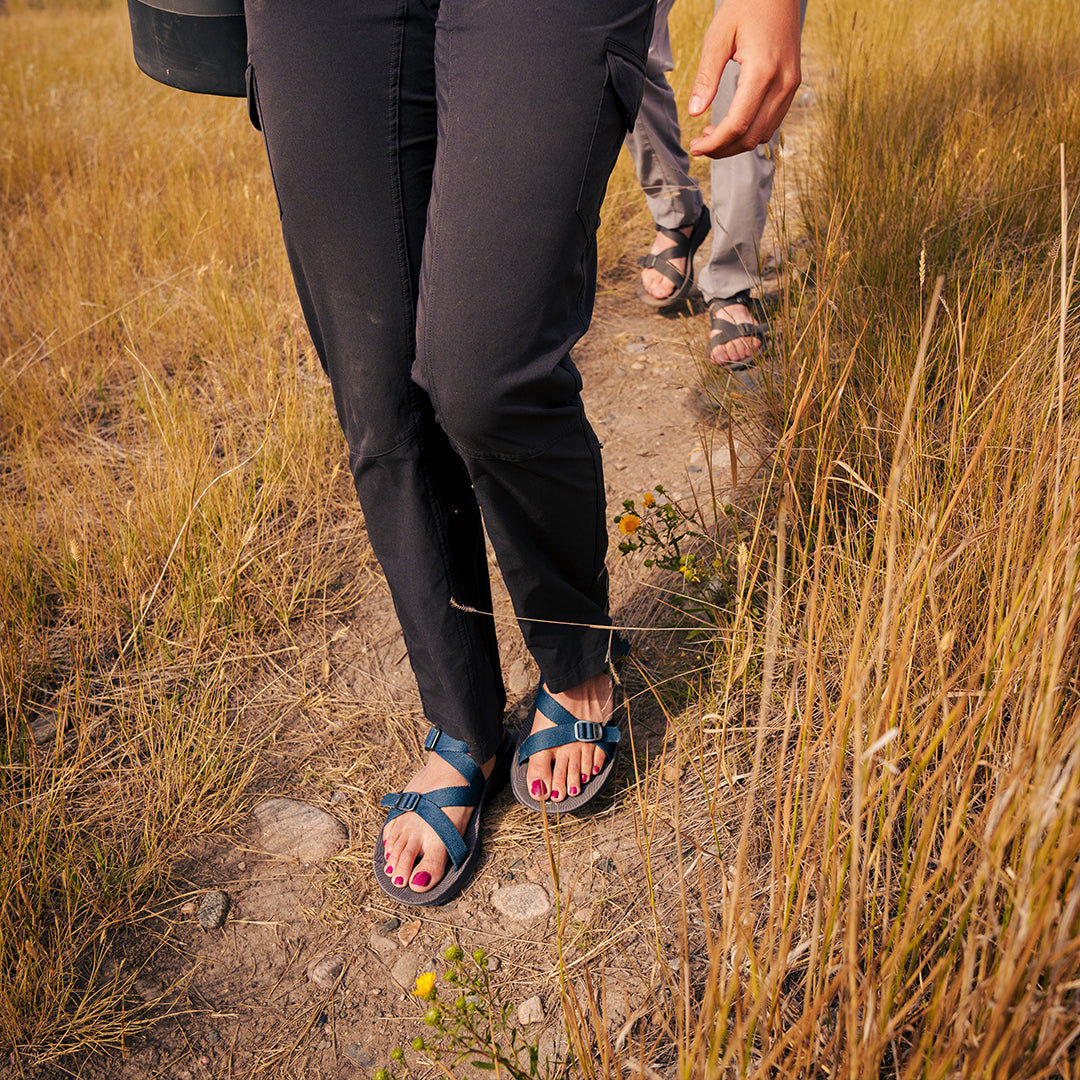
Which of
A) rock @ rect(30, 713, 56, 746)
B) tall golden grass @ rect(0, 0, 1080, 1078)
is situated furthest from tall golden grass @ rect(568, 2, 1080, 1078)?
rock @ rect(30, 713, 56, 746)

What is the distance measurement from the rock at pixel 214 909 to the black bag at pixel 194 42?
4.32 feet

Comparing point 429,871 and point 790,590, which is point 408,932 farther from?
point 790,590

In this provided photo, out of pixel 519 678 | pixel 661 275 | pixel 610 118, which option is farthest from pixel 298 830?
pixel 661 275

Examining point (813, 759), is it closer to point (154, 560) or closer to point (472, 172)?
point (472, 172)

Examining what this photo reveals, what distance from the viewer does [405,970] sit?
51.7 inches

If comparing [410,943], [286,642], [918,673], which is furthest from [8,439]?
[918,673]

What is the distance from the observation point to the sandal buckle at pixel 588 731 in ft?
4.69

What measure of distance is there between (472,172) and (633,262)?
2.48 metres

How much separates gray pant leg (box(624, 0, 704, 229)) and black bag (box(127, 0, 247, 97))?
1.72 meters

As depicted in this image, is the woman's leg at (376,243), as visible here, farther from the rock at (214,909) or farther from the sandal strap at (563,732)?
the rock at (214,909)

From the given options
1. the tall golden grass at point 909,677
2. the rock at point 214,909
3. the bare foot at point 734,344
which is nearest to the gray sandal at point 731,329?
the bare foot at point 734,344

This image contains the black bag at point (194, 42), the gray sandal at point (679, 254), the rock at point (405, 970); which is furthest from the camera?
the gray sandal at point (679, 254)

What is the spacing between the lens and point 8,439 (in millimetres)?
2494

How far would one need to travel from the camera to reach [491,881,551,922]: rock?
4.46 ft
